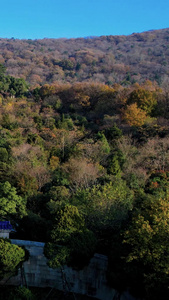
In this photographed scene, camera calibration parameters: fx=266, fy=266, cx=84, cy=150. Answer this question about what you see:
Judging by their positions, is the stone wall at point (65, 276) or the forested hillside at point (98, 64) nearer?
the stone wall at point (65, 276)

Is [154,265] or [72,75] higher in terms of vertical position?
[72,75]

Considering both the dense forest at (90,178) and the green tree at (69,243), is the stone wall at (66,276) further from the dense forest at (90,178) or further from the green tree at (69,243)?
the green tree at (69,243)

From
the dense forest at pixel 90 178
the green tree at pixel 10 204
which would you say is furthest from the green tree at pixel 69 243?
the green tree at pixel 10 204

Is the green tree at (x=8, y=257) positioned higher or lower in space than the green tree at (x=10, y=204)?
lower

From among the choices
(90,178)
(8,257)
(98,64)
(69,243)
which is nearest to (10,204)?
(8,257)

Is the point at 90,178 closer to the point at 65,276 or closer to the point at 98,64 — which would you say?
the point at 65,276

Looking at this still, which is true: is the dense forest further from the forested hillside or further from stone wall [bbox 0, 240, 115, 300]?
the forested hillside

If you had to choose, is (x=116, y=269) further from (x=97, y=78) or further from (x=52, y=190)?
(x=97, y=78)

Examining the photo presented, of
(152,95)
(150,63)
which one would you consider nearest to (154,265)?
(152,95)
